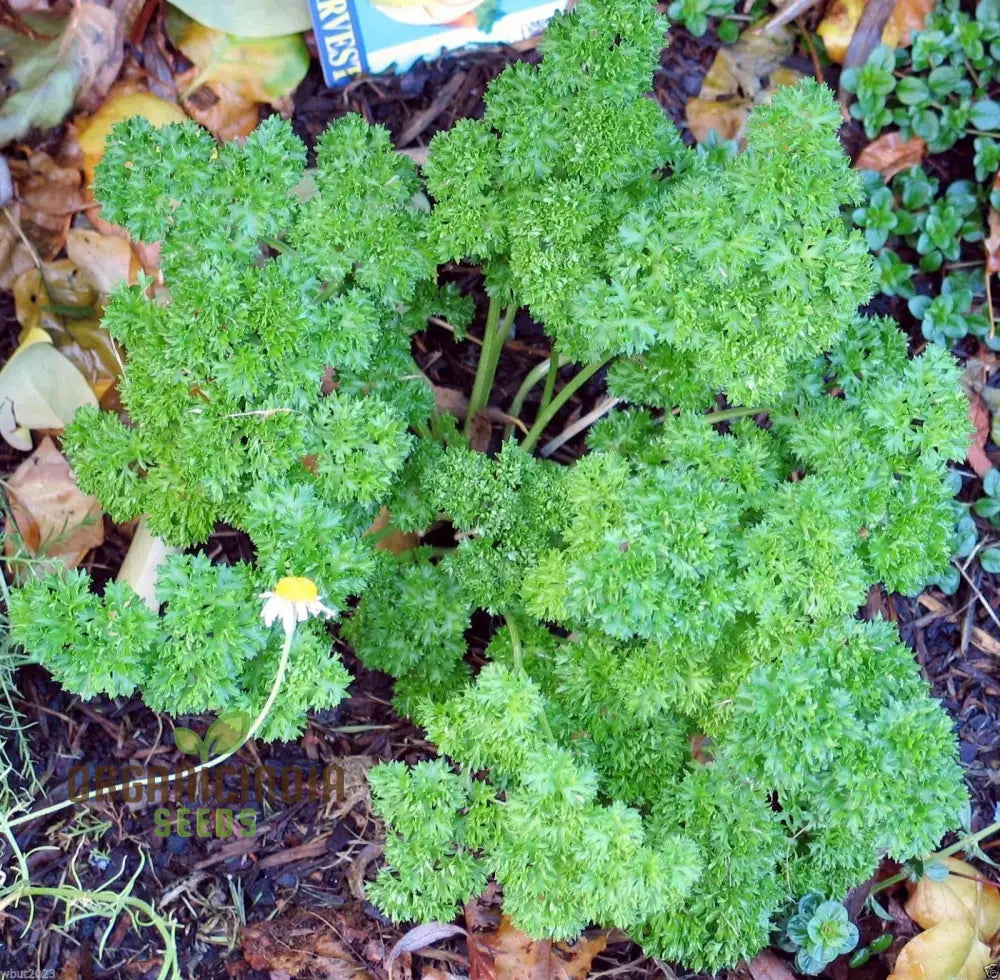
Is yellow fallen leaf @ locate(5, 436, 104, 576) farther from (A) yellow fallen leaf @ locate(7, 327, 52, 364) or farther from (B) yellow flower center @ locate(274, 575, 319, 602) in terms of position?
(B) yellow flower center @ locate(274, 575, 319, 602)

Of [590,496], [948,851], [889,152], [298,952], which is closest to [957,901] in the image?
[948,851]

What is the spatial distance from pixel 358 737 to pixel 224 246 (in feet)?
3.91

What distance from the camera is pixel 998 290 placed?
2.89 m

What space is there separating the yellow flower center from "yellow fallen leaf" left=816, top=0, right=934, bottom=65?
6.92 ft

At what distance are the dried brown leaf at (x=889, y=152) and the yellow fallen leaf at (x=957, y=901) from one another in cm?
178

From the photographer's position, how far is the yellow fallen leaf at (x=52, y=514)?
8.52 feet

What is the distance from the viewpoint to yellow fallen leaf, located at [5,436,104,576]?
2.60 meters

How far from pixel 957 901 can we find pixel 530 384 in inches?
61.4

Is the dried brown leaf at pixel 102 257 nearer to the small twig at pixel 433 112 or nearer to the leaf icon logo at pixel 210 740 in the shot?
the small twig at pixel 433 112

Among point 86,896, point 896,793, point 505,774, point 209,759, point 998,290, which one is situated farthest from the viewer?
point 998,290

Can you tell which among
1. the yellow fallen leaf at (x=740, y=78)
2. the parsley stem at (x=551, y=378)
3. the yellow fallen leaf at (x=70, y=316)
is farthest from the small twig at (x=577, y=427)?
the yellow fallen leaf at (x=70, y=316)

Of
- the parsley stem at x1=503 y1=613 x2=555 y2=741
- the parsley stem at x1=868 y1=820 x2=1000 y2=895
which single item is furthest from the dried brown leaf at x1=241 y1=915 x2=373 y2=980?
the parsley stem at x1=868 y1=820 x2=1000 y2=895

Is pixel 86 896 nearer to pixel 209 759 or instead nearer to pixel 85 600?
pixel 209 759

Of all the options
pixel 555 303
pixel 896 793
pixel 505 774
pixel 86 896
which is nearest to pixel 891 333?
pixel 555 303
